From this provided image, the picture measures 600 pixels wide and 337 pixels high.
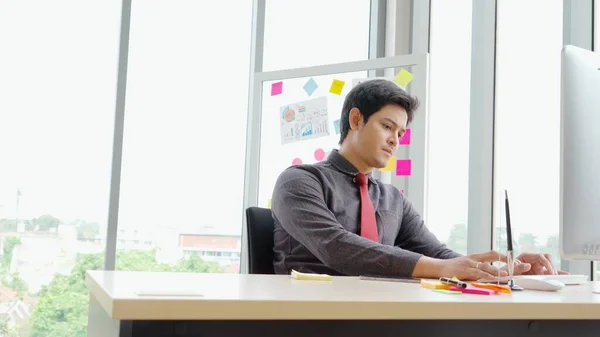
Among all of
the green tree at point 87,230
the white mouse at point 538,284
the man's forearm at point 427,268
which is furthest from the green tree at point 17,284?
the white mouse at point 538,284

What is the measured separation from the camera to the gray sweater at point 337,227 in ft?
4.83

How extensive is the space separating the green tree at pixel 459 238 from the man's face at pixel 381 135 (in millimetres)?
1200

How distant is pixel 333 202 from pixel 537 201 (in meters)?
1.21

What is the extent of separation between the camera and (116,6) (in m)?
3.35

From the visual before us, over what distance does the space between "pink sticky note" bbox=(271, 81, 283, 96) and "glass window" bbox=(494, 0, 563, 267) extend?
1.10 meters

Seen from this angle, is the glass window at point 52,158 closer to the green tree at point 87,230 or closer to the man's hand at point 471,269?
the green tree at point 87,230

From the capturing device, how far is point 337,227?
158 centimetres

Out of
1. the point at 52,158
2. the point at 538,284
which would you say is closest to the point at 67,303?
the point at 52,158

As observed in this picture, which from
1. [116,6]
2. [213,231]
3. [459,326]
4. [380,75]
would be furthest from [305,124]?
[459,326]

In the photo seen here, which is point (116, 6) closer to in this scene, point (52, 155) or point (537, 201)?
point (52, 155)

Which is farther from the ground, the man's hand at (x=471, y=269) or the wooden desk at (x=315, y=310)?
the man's hand at (x=471, y=269)

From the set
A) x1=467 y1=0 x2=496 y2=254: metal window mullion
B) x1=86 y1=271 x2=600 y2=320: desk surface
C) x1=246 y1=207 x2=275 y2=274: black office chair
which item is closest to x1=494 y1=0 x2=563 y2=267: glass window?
x1=467 y1=0 x2=496 y2=254: metal window mullion

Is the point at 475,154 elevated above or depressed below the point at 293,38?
below

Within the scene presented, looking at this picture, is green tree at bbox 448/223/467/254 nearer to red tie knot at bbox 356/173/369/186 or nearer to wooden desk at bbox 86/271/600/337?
red tie knot at bbox 356/173/369/186
